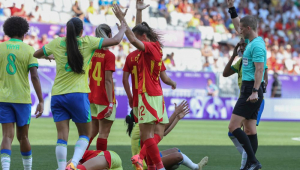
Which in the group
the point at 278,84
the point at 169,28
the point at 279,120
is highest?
the point at 169,28

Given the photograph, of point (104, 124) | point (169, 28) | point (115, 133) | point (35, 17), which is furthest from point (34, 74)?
point (169, 28)

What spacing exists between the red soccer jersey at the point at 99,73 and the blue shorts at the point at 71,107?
5.83ft

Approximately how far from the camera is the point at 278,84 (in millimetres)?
25219

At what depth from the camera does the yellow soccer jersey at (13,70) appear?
21.5 ft

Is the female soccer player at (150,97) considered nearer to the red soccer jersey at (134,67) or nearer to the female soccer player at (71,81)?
the female soccer player at (71,81)

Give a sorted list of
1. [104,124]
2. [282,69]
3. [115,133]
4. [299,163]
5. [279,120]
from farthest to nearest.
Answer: [282,69] → [279,120] → [115,133] → [299,163] → [104,124]

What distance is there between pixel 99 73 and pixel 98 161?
200 cm

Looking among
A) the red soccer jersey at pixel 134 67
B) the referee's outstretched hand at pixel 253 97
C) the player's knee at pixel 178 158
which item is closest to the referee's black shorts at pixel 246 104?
the referee's outstretched hand at pixel 253 97

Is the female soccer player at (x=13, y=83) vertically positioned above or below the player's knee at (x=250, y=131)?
above

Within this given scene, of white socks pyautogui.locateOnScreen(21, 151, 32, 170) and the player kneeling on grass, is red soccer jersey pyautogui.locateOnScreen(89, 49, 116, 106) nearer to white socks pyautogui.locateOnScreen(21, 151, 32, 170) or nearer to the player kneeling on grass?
the player kneeling on grass

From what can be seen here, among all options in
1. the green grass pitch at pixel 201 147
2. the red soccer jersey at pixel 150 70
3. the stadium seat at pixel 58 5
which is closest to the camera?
the red soccer jersey at pixel 150 70

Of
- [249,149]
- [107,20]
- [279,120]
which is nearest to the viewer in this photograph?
[249,149]

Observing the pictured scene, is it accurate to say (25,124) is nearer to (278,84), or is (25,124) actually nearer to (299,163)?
(299,163)

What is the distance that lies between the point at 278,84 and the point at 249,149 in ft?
60.4
